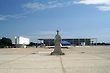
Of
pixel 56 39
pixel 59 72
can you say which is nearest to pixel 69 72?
pixel 59 72

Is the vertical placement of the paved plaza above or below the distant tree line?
below

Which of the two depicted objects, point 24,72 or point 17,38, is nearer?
point 24,72

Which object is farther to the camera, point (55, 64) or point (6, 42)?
point (6, 42)

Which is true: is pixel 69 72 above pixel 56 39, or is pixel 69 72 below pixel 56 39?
below

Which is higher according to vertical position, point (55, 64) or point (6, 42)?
point (6, 42)

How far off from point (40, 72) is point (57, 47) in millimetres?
25661

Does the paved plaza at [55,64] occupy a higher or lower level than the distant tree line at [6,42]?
lower

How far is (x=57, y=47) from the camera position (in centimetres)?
3791

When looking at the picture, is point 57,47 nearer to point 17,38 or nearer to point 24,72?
point 24,72

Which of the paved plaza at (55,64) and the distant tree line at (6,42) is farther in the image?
the distant tree line at (6,42)

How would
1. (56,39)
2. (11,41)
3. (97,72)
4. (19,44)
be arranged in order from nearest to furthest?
1. (97,72)
2. (56,39)
3. (19,44)
4. (11,41)

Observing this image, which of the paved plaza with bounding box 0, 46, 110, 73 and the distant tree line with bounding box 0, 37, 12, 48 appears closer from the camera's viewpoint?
the paved plaza with bounding box 0, 46, 110, 73

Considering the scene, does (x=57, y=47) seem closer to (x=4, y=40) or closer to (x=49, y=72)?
(x=49, y=72)

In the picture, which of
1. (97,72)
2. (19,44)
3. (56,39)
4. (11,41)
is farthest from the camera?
(11,41)
